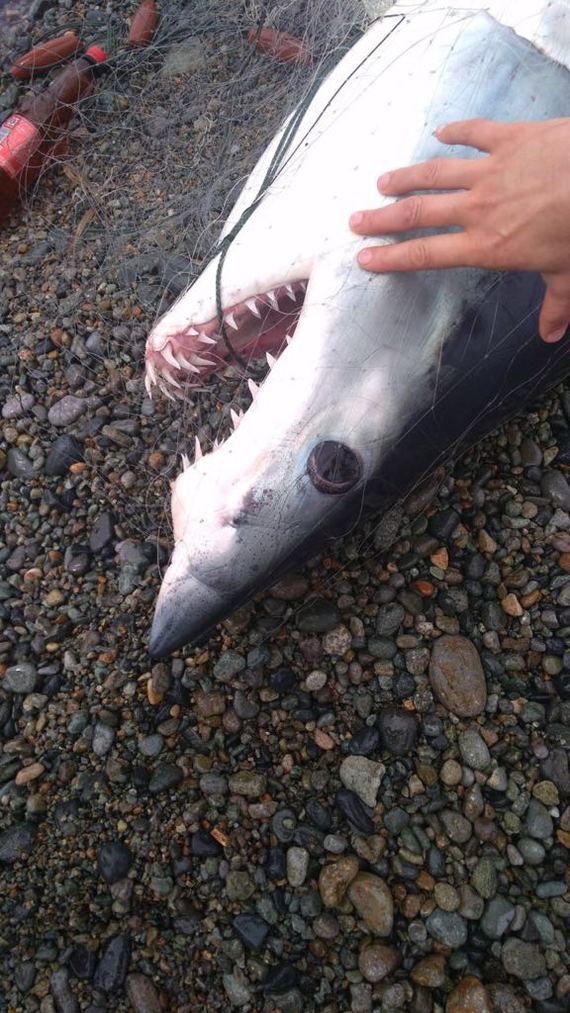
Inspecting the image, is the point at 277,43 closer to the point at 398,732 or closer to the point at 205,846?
the point at 398,732

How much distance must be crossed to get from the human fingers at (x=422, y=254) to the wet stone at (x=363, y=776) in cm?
163

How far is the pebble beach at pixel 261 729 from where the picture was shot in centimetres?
233

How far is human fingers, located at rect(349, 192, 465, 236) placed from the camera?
182 cm

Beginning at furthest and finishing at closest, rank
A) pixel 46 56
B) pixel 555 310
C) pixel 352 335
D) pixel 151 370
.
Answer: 1. pixel 46 56
2. pixel 151 370
3. pixel 352 335
4. pixel 555 310

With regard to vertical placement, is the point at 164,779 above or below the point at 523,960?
above

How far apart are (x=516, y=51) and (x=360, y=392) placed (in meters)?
1.16

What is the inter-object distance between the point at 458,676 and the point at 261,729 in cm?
73

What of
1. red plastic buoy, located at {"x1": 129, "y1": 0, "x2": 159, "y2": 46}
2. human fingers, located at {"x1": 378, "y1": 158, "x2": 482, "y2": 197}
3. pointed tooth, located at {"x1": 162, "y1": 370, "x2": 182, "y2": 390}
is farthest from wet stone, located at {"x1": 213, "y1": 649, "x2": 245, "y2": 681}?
red plastic buoy, located at {"x1": 129, "y1": 0, "x2": 159, "y2": 46}

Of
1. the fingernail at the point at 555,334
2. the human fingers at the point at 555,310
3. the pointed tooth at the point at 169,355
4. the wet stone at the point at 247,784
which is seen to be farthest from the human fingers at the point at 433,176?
the wet stone at the point at 247,784

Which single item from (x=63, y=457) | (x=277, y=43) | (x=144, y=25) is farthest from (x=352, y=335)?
(x=144, y=25)

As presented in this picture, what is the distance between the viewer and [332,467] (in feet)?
6.66

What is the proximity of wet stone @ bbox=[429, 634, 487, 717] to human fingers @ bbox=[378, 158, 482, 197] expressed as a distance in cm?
154

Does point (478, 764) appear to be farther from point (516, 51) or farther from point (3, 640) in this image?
point (516, 51)

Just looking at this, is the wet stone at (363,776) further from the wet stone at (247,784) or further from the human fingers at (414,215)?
the human fingers at (414,215)
